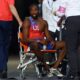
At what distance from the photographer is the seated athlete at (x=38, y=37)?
35.0 feet

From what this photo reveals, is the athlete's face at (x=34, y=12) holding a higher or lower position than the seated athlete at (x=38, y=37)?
higher

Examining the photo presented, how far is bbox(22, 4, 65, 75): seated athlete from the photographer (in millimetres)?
10664

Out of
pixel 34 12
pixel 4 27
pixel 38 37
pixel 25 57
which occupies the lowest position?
pixel 25 57

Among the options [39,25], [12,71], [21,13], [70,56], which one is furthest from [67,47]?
[21,13]

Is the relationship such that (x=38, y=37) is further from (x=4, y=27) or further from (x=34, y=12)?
(x=4, y=27)

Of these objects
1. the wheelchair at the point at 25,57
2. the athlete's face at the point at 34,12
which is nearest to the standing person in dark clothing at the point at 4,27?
the wheelchair at the point at 25,57

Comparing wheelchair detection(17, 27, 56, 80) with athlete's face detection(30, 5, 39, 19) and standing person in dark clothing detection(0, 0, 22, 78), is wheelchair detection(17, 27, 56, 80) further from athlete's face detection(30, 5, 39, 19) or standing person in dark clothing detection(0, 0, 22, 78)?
athlete's face detection(30, 5, 39, 19)

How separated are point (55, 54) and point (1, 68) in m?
1.12

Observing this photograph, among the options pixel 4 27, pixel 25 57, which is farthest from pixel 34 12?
pixel 25 57

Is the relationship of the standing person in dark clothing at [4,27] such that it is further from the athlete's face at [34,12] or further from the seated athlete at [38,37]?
the athlete's face at [34,12]

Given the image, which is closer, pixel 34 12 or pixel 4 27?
pixel 4 27

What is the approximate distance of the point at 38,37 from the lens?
1091 cm

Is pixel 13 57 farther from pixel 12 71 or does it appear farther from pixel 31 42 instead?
pixel 31 42

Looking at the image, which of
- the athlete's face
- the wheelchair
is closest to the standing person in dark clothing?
the wheelchair
